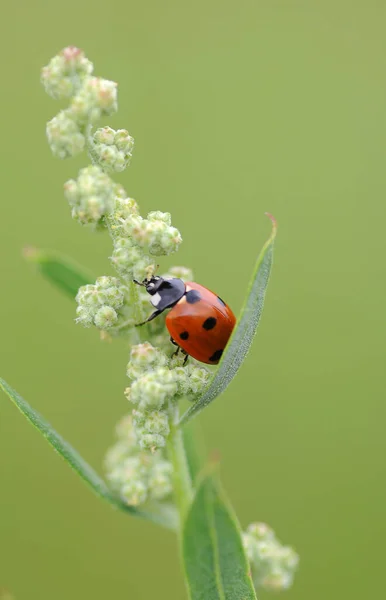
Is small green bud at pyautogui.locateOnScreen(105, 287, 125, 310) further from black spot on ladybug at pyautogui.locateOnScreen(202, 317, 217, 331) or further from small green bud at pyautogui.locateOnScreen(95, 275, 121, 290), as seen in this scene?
black spot on ladybug at pyautogui.locateOnScreen(202, 317, 217, 331)

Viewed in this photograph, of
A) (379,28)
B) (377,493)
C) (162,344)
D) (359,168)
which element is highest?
(379,28)

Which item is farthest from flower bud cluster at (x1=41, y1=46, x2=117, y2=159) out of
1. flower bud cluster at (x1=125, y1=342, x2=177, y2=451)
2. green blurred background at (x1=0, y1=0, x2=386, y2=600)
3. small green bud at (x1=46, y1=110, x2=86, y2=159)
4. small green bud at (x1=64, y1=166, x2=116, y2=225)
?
green blurred background at (x1=0, y1=0, x2=386, y2=600)

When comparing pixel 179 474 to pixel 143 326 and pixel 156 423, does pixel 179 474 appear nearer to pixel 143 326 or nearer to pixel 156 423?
pixel 156 423

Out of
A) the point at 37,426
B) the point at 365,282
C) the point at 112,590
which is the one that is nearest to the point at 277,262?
the point at 365,282

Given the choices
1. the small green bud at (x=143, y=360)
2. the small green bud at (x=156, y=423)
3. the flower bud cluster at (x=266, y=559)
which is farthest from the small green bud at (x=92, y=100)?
the flower bud cluster at (x=266, y=559)

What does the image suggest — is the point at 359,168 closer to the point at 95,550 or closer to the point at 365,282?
the point at 365,282

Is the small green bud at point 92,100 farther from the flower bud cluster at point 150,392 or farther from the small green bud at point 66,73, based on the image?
the flower bud cluster at point 150,392
